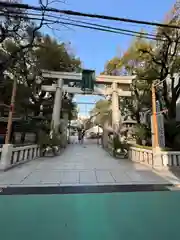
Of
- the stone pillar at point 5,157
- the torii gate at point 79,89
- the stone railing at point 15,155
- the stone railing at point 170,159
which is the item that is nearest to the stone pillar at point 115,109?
the torii gate at point 79,89

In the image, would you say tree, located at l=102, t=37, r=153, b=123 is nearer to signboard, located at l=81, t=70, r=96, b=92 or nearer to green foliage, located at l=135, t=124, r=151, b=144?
signboard, located at l=81, t=70, r=96, b=92

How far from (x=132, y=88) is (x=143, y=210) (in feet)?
43.1

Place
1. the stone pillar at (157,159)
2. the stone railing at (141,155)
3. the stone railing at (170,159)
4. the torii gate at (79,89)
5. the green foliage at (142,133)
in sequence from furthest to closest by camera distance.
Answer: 1. the torii gate at (79,89)
2. the green foliage at (142,133)
3. the stone railing at (141,155)
4. the stone railing at (170,159)
5. the stone pillar at (157,159)

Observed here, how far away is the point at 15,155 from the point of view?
7.54 metres

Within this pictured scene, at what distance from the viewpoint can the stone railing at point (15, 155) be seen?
6.69m

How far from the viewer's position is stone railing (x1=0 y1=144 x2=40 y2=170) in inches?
263

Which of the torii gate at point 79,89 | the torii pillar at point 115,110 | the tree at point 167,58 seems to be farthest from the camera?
the torii gate at point 79,89

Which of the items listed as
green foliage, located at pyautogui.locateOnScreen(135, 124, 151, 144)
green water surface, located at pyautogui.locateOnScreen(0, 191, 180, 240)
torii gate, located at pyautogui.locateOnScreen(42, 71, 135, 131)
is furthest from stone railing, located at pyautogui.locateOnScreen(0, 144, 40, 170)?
green foliage, located at pyautogui.locateOnScreen(135, 124, 151, 144)

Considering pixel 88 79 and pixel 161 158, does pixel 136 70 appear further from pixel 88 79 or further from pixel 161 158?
pixel 161 158

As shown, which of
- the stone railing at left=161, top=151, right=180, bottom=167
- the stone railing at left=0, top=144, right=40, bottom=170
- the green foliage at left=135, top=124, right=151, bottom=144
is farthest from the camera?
the green foliage at left=135, top=124, right=151, bottom=144

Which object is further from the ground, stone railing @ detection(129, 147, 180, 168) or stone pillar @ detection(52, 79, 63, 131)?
stone pillar @ detection(52, 79, 63, 131)

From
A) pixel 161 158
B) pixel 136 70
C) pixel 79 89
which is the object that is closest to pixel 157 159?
pixel 161 158

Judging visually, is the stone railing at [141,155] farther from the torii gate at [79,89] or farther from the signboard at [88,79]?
the signboard at [88,79]

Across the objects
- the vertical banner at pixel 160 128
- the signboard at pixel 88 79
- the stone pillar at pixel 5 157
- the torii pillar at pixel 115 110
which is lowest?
the stone pillar at pixel 5 157
